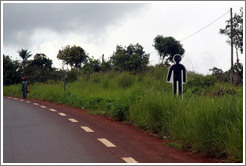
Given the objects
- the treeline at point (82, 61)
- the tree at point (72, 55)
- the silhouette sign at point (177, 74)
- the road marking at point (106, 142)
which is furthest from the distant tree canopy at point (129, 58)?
the road marking at point (106, 142)

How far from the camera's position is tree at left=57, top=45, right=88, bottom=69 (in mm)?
67938

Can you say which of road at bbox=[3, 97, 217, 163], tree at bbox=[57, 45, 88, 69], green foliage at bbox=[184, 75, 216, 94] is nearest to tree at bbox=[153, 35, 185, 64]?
tree at bbox=[57, 45, 88, 69]

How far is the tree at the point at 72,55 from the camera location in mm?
67938

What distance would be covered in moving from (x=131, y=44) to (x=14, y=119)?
4978 centimetres

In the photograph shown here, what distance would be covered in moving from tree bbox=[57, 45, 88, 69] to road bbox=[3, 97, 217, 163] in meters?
57.4

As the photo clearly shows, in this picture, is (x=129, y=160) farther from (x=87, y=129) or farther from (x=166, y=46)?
(x=166, y=46)

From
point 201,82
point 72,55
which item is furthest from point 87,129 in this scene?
point 72,55

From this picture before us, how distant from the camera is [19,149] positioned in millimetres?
7129

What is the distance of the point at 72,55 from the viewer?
68125 millimetres

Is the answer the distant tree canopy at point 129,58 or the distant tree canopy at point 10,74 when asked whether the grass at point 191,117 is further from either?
the distant tree canopy at point 10,74

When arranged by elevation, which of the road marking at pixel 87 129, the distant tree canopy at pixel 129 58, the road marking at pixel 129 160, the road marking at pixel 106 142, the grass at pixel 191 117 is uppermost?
the distant tree canopy at pixel 129 58

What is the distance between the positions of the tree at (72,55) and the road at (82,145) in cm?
5744

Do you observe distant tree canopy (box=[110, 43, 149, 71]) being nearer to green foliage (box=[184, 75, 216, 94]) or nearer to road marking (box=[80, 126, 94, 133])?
green foliage (box=[184, 75, 216, 94])

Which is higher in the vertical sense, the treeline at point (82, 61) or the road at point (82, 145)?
the treeline at point (82, 61)
